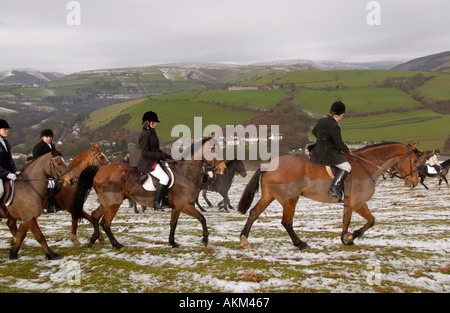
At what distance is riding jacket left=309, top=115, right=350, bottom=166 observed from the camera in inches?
302

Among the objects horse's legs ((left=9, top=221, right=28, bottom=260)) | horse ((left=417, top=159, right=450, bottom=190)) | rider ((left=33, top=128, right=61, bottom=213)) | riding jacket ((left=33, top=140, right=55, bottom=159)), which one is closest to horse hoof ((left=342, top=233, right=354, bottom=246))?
horse's legs ((left=9, top=221, right=28, bottom=260))

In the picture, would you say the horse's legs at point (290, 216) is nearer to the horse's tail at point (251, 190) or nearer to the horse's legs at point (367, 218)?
the horse's tail at point (251, 190)

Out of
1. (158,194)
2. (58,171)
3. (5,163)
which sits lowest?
(158,194)

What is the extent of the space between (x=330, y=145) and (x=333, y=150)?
15cm

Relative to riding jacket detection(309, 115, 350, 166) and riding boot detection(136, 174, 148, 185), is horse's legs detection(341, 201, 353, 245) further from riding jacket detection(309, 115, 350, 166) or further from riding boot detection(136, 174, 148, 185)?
riding boot detection(136, 174, 148, 185)

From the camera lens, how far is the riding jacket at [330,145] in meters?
7.68

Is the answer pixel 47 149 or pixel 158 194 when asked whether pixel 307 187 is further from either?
pixel 47 149

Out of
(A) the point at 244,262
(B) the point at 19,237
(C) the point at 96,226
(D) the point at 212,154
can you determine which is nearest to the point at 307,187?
(A) the point at 244,262

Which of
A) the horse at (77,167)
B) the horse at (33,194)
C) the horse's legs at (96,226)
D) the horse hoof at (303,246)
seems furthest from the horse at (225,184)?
the horse at (33,194)

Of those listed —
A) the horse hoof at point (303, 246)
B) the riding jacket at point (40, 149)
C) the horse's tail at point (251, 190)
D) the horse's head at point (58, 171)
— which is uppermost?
the riding jacket at point (40, 149)

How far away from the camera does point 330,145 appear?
307 inches

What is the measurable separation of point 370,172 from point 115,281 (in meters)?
6.81

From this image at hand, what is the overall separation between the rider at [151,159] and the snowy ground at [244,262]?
1556 mm
